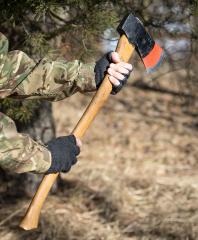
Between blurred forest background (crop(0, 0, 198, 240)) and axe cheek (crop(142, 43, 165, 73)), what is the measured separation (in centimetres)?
31

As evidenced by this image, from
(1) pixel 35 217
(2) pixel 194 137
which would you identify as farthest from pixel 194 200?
(1) pixel 35 217

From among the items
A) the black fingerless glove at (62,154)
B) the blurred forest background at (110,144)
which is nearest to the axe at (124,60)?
the black fingerless glove at (62,154)

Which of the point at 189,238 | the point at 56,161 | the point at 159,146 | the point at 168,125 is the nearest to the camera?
the point at 56,161

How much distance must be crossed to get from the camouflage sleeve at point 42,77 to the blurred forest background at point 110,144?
0.30 metres

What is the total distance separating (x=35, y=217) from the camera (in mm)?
3088

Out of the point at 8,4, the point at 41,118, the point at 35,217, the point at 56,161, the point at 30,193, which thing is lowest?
the point at 30,193

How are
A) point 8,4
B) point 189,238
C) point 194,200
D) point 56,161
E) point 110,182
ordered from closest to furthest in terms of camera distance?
point 56,161
point 8,4
point 189,238
point 194,200
point 110,182

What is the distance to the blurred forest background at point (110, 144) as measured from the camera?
3.70 meters

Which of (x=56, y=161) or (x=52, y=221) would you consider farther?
(x=52, y=221)

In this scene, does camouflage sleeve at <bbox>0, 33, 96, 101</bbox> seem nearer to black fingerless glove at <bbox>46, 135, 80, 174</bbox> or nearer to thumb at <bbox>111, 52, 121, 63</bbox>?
thumb at <bbox>111, 52, 121, 63</bbox>

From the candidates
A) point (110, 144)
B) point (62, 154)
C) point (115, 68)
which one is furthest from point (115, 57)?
point (110, 144)

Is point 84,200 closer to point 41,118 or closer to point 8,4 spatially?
point 41,118

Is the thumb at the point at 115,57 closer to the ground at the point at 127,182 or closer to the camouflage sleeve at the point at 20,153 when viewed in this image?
the camouflage sleeve at the point at 20,153

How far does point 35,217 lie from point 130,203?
216 centimetres
